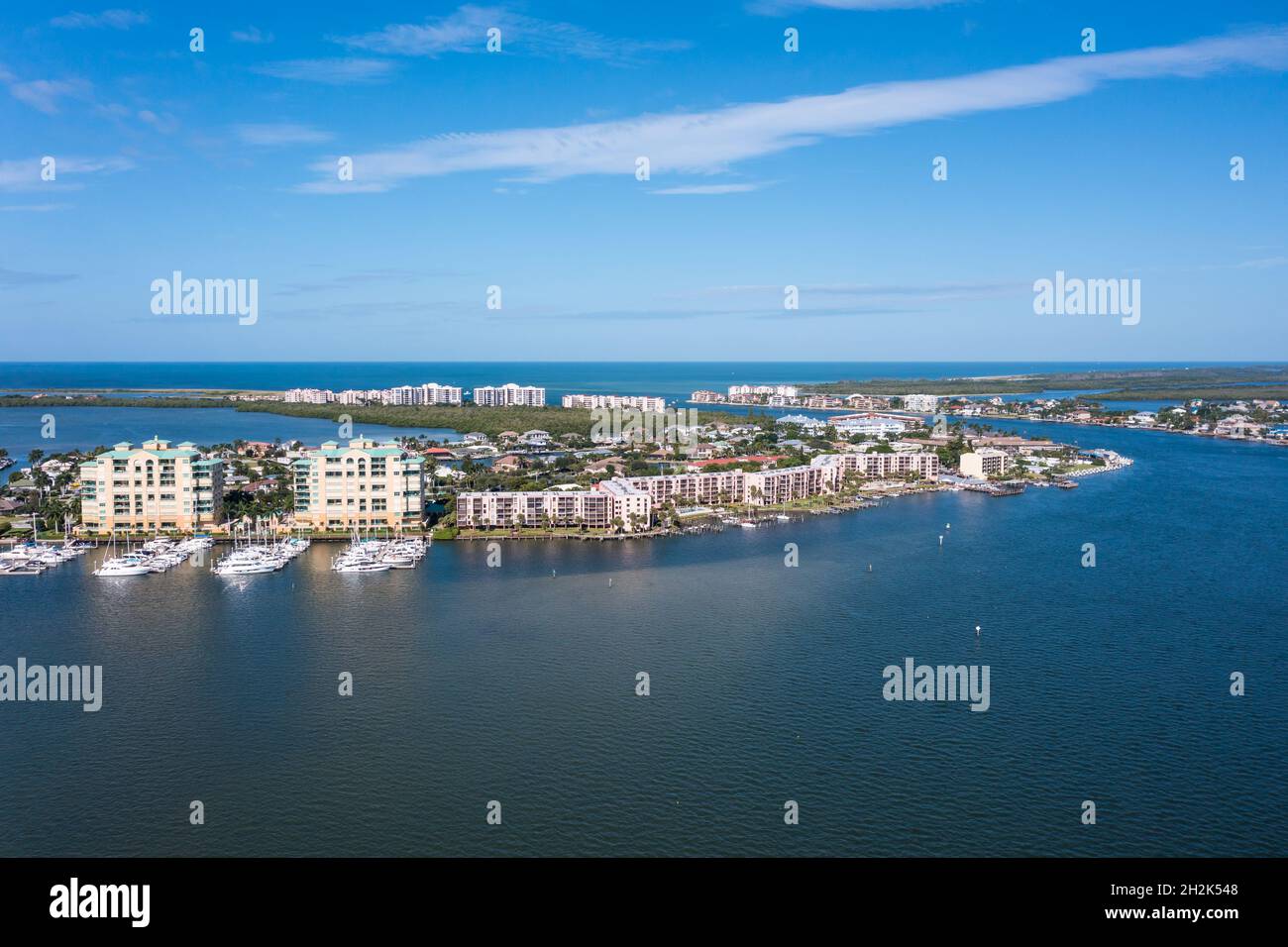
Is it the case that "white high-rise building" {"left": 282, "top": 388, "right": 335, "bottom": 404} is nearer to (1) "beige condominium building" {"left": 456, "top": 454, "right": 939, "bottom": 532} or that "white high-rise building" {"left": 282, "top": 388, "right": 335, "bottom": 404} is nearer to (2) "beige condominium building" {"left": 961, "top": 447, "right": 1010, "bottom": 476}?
(1) "beige condominium building" {"left": 456, "top": 454, "right": 939, "bottom": 532}

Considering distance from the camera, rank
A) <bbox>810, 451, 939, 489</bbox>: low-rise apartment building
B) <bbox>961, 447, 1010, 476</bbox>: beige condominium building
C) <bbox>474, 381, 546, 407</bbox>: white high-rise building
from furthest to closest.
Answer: <bbox>474, 381, 546, 407</bbox>: white high-rise building
<bbox>961, 447, 1010, 476</bbox>: beige condominium building
<bbox>810, 451, 939, 489</bbox>: low-rise apartment building

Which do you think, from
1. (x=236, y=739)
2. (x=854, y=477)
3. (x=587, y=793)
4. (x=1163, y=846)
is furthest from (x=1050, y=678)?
(x=854, y=477)

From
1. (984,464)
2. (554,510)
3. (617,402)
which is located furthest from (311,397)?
(984,464)

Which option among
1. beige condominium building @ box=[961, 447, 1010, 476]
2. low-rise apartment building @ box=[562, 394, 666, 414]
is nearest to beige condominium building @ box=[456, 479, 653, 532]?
beige condominium building @ box=[961, 447, 1010, 476]

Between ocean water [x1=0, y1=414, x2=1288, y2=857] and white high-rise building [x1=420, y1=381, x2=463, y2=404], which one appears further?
white high-rise building [x1=420, y1=381, x2=463, y2=404]

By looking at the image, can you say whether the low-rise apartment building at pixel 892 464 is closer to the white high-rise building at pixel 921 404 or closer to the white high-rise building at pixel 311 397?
the white high-rise building at pixel 921 404
